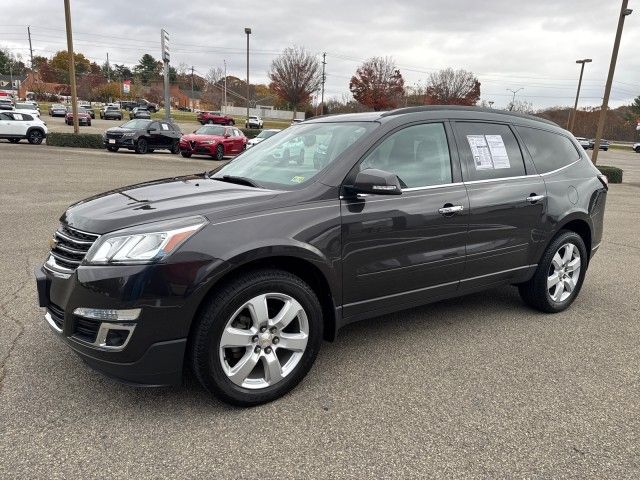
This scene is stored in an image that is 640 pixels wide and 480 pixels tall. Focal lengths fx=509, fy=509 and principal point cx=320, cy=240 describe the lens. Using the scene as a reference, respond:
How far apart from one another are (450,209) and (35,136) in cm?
2598

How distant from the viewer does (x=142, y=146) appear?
22.3m

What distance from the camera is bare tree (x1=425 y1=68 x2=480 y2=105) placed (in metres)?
65.9

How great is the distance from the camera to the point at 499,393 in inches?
122

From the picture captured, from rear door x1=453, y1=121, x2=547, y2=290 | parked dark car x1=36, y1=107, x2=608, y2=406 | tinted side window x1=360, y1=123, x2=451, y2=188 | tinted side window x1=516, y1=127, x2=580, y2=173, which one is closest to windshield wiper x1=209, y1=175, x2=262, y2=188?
parked dark car x1=36, y1=107, x2=608, y2=406

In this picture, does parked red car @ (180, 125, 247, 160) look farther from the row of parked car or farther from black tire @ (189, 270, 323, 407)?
black tire @ (189, 270, 323, 407)

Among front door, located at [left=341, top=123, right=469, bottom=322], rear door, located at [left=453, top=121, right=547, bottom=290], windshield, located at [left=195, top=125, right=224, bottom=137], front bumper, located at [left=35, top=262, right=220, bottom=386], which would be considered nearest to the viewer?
front bumper, located at [left=35, top=262, right=220, bottom=386]

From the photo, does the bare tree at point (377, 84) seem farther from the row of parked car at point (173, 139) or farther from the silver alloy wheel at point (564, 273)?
the silver alloy wheel at point (564, 273)

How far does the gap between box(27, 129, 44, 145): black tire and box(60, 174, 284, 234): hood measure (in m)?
24.7

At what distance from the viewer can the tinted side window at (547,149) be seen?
434 centimetres

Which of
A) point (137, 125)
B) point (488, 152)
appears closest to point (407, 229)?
Result: point (488, 152)

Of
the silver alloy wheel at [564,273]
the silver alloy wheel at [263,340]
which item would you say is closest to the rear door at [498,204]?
the silver alloy wheel at [564,273]

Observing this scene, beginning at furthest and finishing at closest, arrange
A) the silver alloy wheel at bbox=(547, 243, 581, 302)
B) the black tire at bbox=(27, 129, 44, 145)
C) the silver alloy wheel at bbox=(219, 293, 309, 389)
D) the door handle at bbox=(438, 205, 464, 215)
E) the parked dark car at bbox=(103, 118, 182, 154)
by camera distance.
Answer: the black tire at bbox=(27, 129, 44, 145) < the parked dark car at bbox=(103, 118, 182, 154) < the silver alloy wheel at bbox=(547, 243, 581, 302) < the door handle at bbox=(438, 205, 464, 215) < the silver alloy wheel at bbox=(219, 293, 309, 389)

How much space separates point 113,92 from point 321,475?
100m

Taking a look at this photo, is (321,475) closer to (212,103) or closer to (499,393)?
(499,393)
